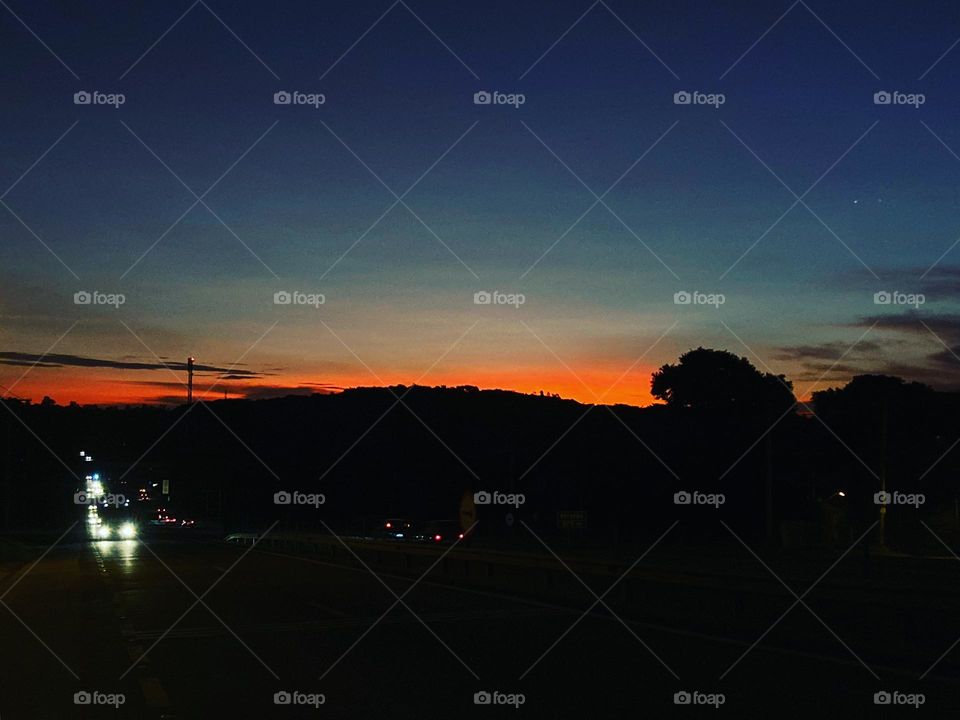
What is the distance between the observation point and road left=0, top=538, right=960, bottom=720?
34.8 ft

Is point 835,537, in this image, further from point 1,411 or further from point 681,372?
point 681,372

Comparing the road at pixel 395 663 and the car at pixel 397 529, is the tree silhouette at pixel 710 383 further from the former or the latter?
the road at pixel 395 663

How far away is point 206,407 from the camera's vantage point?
12656 cm

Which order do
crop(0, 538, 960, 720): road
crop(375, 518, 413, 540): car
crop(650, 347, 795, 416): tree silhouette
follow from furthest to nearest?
1. crop(650, 347, 795, 416): tree silhouette
2. crop(375, 518, 413, 540): car
3. crop(0, 538, 960, 720): road

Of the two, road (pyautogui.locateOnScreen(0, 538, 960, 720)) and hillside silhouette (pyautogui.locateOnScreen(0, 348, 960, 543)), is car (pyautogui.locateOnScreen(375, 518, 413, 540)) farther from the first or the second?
road (pyautogui.locateOnScreen(0, 538, 960, 720))

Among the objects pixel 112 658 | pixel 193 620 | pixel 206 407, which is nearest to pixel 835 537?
pixel 193 620

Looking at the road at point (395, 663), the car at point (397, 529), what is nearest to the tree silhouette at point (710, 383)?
the car at point (397, 529)

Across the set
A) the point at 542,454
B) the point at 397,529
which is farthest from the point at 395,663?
the point at 542,454

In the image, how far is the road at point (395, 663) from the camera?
10.6 meters

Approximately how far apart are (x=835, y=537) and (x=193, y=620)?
146 feet

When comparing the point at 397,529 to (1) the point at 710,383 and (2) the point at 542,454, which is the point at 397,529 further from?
(1) the point at 710,383

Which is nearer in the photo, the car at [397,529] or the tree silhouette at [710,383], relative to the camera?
the car at [397,529]

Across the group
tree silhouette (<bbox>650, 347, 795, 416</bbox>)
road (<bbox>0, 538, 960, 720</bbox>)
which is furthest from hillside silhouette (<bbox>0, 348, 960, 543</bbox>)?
road (<bbox>0, 538, 960, 720</bbox>)

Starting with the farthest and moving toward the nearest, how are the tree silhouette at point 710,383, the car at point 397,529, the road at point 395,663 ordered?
the tree silhouette at point 710,383, the car at point 397,529, the road at point 395,663
